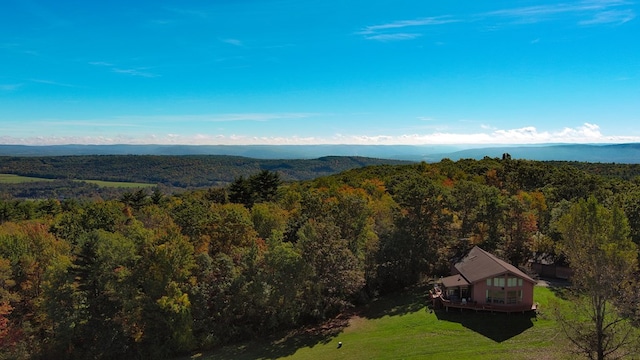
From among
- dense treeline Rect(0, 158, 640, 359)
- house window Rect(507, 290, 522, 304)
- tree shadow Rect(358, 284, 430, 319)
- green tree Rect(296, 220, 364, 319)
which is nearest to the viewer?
house window Rect(507, 290, 522, 304)

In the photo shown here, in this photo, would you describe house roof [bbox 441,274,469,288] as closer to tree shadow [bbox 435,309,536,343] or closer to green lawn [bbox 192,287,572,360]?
tree shadow [bbox 435,309,536,343]

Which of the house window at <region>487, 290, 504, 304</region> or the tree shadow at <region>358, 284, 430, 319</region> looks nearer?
the house window at <region>487, 290, 504, 304</region>

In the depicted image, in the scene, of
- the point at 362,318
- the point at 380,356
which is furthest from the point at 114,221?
the point at 380,356

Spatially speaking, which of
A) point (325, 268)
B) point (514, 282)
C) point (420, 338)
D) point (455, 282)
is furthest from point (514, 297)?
point (325, 268)

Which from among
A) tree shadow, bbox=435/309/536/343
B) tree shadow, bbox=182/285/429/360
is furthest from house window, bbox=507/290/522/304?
tree shadow, bbox=182/285/429/360

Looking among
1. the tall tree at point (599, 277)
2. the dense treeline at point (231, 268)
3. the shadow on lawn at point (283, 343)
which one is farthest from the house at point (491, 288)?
the shadow on lawn at point (283, 343)
